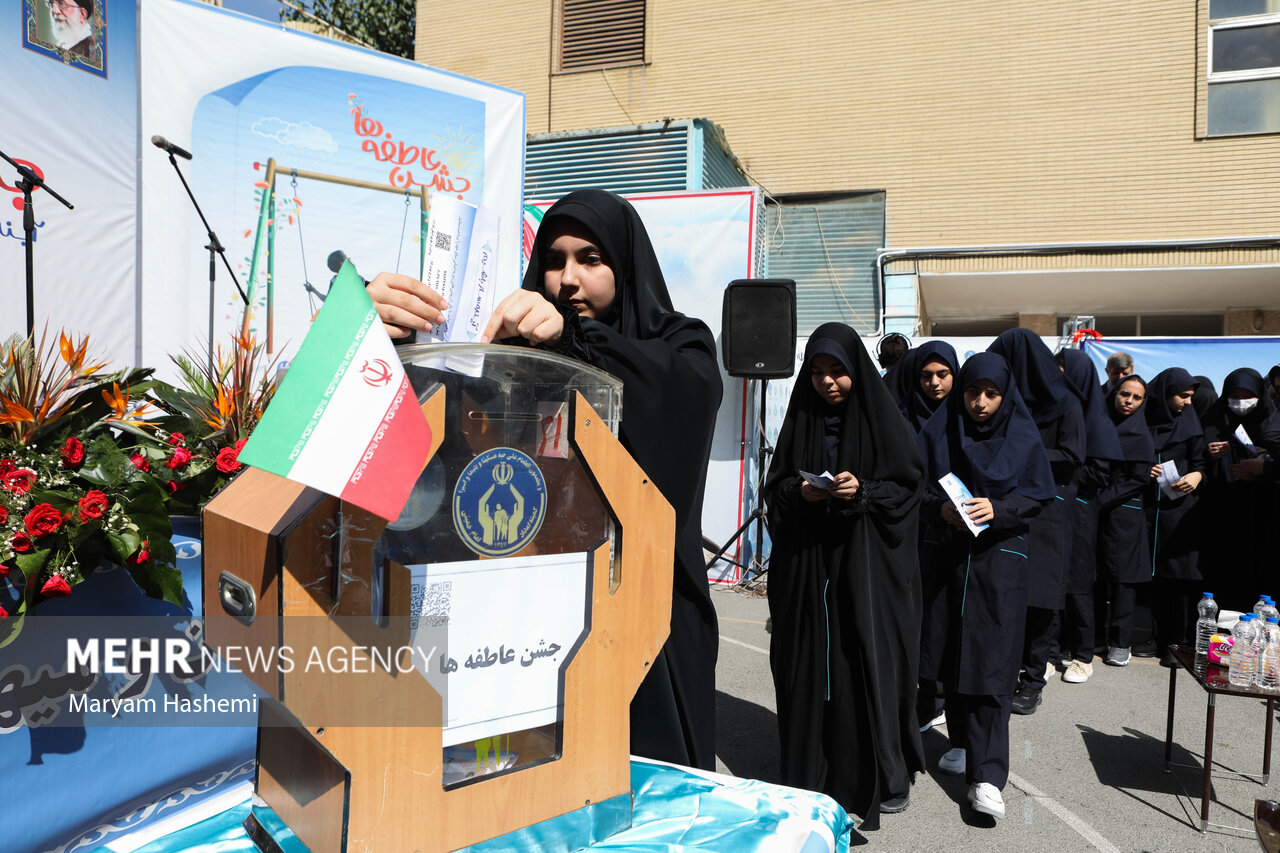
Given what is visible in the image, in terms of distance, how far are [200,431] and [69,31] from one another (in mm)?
1799

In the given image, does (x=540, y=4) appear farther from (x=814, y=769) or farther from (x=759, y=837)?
(x=759, y=837)

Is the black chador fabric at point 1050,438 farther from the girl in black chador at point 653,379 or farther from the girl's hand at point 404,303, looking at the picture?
the girl's hand at point 404,303

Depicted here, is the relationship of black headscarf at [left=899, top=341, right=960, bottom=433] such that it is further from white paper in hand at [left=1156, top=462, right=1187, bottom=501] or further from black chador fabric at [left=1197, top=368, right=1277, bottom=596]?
black chador fabric at [left=1197, top=368, right=1277, bottom=596]

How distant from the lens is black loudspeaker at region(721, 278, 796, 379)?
22.4 ft

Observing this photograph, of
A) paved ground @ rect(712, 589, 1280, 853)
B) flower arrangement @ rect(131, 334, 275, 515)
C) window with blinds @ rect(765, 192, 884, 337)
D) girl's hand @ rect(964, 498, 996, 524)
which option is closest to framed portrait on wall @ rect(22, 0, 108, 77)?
flower arrangement @ rect(131, 334, 275, 515)

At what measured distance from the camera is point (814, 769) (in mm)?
3287

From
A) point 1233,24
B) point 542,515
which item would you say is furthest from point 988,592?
point 1233,24

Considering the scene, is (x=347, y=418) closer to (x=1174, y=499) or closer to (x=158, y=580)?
(x=158, y=580)

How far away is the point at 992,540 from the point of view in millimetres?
3424

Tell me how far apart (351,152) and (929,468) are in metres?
2.80

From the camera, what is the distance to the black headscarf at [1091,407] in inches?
210

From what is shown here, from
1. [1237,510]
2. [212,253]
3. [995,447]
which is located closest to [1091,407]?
[1237,510]

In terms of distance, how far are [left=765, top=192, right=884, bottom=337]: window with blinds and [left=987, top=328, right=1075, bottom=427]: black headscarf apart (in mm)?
6484

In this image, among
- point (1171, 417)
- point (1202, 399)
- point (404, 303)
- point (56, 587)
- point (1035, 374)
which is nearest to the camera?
point (404, 303)
